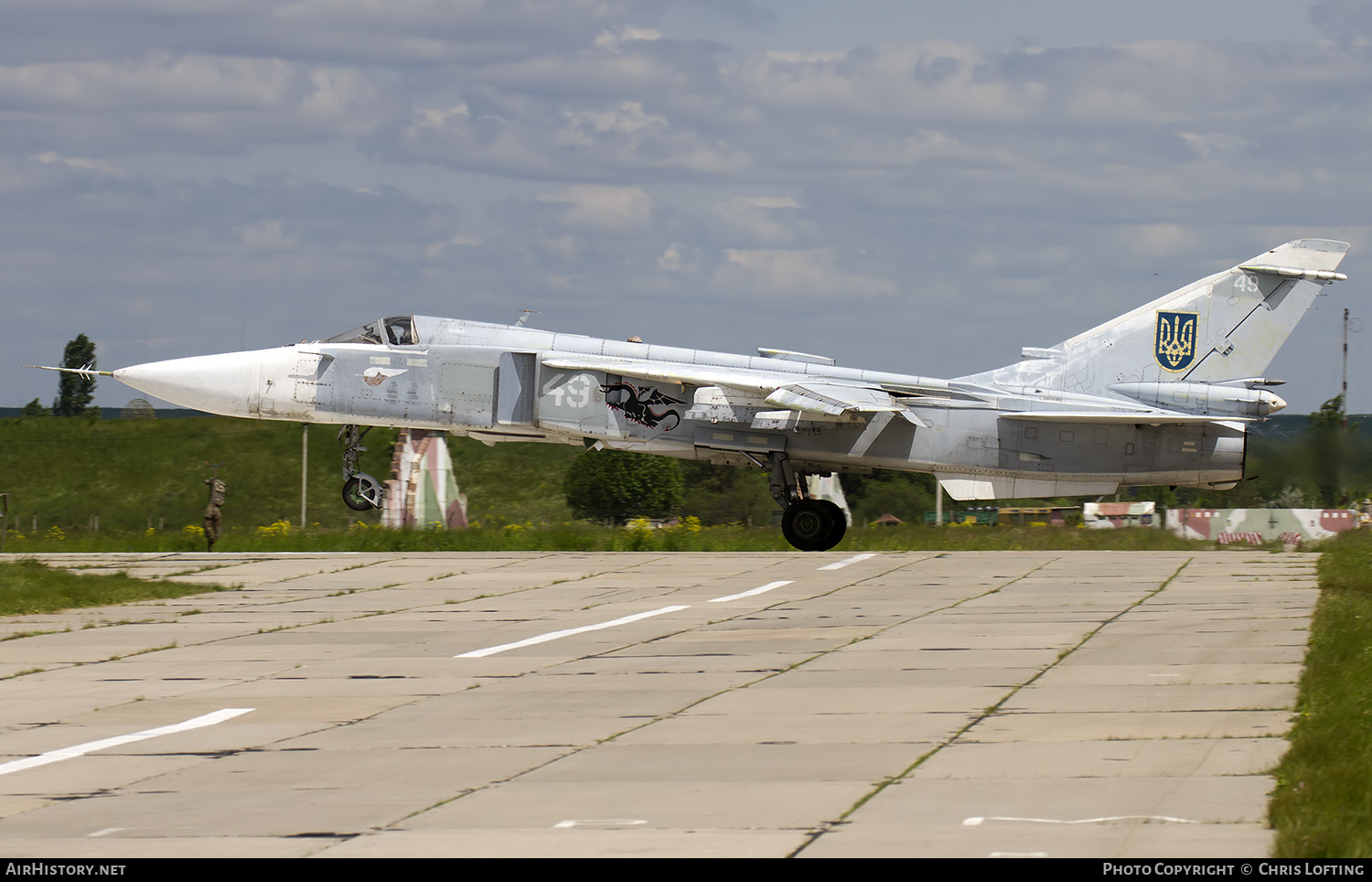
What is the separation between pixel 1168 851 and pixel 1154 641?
6.22m

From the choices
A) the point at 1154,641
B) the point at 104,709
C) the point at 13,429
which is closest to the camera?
the point at 104,709

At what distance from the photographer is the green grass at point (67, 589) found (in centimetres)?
1470

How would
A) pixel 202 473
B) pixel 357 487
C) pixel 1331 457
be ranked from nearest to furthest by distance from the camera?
pixel 357 487 < pixel 1331 457 < pixel 202 473

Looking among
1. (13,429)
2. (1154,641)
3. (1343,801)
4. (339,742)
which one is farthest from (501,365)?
(13,429)

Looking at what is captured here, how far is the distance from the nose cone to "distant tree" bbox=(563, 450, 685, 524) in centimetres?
3328

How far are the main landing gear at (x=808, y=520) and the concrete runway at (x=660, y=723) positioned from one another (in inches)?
217

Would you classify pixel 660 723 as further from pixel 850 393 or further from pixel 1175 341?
pixel 1175 341

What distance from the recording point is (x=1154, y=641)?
11.1 metres

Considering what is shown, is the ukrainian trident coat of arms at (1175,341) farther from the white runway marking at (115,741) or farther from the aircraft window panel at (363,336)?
the white runway marking at (115,741)

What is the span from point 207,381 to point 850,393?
940 centimetres

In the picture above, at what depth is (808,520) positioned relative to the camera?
2142 cm

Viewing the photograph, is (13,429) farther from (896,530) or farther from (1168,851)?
(1168,851)

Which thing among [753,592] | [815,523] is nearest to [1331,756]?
[753,592]

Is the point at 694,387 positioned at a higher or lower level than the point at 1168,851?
higher
